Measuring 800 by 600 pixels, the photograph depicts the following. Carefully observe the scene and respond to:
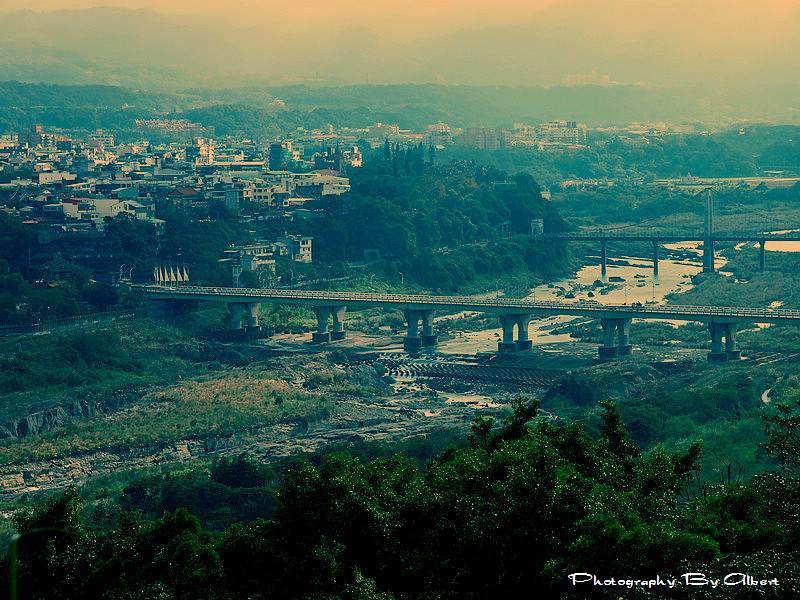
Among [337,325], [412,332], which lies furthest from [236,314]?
[412,332]

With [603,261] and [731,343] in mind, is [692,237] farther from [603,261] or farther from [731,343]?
[731,343]

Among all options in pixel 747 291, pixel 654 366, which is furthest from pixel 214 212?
pixel 654 366

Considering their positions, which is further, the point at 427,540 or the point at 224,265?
the point at 224,265

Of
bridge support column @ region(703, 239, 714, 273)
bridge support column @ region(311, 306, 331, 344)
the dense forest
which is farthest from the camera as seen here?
bridge support column @ region(703, 239, 714, 273)

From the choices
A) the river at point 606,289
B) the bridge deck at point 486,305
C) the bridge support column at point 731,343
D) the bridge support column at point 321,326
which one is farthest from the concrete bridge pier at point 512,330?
the bridge support column at point 731,343

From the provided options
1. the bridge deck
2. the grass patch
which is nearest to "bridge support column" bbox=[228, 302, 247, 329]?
the bridge deck

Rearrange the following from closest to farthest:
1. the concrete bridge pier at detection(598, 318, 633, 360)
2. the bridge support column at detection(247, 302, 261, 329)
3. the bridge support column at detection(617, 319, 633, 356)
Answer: the concrete bridge pier at detection(598, 318, 633, 360), the bridge support column at detection(617, 319, 633, 356), the bridge support column at detection(247, 302, 261, 329)

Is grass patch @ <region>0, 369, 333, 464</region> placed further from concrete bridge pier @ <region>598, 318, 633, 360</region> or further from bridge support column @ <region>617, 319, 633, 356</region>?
bridge support column @ <region>617, 319, 633, 356</region>

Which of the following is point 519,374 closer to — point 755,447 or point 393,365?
point 393,365

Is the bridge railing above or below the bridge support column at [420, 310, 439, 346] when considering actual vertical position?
above
